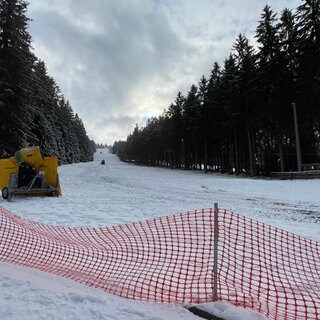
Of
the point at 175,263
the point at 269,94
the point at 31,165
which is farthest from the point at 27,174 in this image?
the point at 269,94

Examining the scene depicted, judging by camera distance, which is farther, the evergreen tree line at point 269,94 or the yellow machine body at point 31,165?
the evergreen tree line at point 269,94

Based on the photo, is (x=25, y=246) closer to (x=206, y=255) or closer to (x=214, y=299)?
(x=206, y=255)

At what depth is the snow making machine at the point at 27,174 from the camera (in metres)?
13.0

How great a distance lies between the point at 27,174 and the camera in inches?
523

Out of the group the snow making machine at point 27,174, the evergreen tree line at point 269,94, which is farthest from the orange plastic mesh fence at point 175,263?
the evergreen tree line at point 269,94

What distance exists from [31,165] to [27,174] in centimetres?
38

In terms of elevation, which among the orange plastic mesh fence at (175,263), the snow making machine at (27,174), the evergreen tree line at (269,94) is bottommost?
the orange plastic mesh fence at (175,263)

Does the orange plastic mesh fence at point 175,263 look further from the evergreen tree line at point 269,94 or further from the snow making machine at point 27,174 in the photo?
the evergreen tree line at point 269,94

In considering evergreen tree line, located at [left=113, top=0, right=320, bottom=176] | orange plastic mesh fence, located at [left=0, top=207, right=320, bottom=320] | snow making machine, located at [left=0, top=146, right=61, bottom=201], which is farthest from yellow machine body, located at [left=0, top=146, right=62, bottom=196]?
evergreen tree line, located at [left=113, top=0, right=320, bottom=176]

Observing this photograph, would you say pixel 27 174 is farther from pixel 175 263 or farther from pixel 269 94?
pixel 269 94

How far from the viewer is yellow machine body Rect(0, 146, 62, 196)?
13203 millimetres

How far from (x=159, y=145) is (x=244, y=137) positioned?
3852 centimetres

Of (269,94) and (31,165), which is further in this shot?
(269,94)

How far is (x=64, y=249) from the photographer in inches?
250
